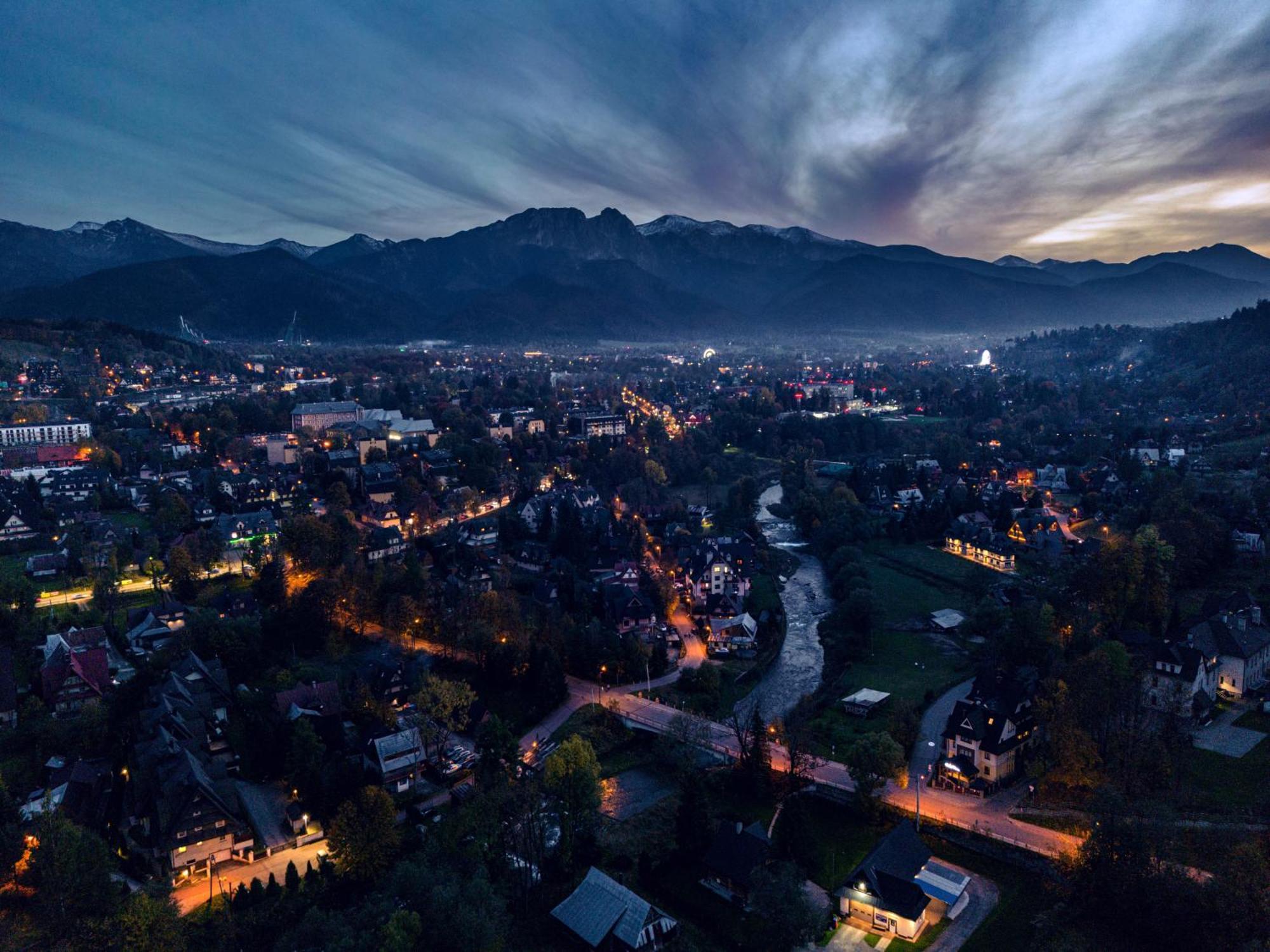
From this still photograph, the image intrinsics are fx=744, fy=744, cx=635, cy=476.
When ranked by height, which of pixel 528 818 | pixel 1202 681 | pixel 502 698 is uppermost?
pixel 1202 681

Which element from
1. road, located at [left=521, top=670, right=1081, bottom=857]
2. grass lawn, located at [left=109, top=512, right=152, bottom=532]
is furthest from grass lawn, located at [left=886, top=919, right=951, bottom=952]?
grass lawn, located at [left=109, top=512, right=152, bottom=532]

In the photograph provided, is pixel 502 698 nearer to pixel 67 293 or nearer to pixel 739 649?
pixel 739 649

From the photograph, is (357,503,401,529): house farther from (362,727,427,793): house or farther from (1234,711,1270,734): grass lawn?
(1234,711,1270,734): grass lawn

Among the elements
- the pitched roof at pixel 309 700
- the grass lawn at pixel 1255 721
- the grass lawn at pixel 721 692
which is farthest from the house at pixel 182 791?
the grass lawn at pixel 1255 721

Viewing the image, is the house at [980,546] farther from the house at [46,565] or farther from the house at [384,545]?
the house at [46,565]

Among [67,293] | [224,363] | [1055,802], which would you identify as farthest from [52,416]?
[67,293]

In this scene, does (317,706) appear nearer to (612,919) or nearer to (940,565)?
(612,919)
